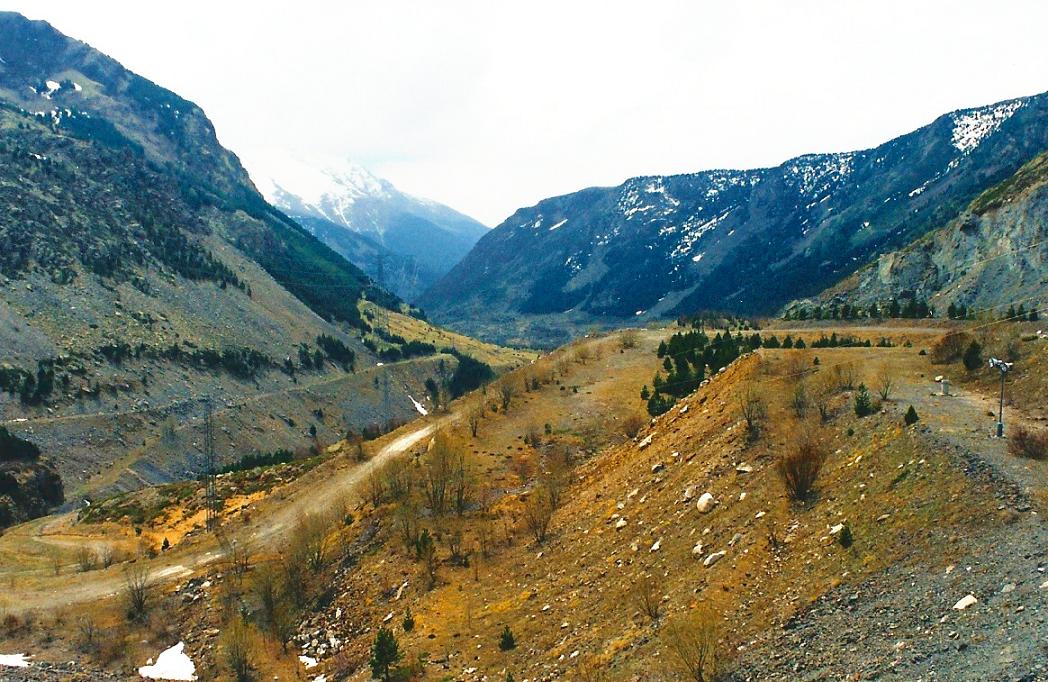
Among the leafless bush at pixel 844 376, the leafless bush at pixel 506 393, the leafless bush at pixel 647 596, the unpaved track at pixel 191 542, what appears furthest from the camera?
the leafless bush at pixel 506 393

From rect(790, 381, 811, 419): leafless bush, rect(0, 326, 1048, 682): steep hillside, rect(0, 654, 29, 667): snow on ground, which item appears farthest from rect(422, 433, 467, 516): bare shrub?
rect(0, 654, 29, 667): snow on ground

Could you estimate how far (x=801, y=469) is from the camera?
2408 centimetres

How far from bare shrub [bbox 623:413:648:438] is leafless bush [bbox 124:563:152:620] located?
31.5 metres

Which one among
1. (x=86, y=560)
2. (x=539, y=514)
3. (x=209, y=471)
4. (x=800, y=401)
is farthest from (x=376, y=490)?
(x=209, y=471)

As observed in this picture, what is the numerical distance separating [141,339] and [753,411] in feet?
351

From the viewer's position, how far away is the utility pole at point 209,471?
5464 cm

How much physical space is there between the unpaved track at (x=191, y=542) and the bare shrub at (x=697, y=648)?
109ft

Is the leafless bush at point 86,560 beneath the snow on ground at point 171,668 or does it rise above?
above

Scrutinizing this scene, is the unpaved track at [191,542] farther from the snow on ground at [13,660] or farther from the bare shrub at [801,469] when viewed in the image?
the bare shrub at [801,469]

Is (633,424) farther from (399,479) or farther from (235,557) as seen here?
(235,557)

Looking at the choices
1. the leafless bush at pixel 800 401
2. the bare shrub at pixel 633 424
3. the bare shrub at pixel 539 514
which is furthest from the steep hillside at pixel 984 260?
the bare shrub at pixel 539 514

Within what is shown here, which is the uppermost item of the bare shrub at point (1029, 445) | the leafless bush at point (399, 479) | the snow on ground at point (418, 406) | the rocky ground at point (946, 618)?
the bare shrub at point (1029, 445)

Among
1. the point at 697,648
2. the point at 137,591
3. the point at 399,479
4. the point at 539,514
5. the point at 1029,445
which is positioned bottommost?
the point at 137,591

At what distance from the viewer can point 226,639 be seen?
34156mm
